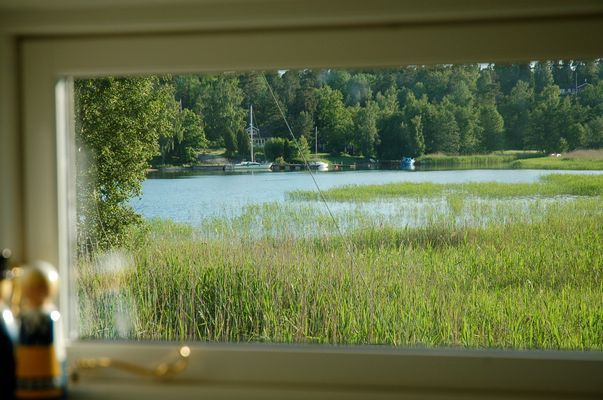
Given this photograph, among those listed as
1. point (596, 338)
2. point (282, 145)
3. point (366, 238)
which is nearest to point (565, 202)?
point (596, 338)

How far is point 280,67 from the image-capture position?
133 centimetres

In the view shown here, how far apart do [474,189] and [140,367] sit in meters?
0.82

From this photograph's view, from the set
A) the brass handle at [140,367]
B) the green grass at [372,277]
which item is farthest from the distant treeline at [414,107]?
the brass handle at [140,367]

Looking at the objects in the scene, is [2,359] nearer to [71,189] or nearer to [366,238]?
[71,189]

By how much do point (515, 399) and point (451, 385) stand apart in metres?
0.12

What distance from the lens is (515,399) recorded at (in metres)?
1.23

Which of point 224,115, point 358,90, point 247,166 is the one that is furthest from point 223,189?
point 358,90

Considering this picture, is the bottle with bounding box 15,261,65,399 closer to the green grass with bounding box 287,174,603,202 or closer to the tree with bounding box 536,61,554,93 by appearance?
the green grass with bounding box 287,174,603,202

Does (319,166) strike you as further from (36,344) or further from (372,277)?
(36,344)

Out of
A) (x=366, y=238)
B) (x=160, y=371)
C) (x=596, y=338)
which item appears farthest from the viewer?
(x=366, y=238)

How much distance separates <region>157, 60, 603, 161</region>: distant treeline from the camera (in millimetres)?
1466

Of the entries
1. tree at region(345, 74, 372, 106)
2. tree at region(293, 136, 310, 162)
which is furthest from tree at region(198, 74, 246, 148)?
tree at region(345, 74, 372, 106)

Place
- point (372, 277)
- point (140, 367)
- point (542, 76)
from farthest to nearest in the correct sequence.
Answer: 1. point (372, 277)
2. point (542, 76)
3. point (140, 367)

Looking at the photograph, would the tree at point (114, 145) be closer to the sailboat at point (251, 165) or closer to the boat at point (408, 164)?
the sailboat at point (251, 165)
